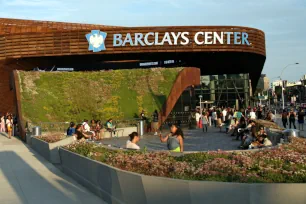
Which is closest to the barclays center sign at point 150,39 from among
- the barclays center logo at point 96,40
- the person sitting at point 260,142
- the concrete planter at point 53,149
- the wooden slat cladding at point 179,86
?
the barclays center logo at point 96,40

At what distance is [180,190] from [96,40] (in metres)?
34.8

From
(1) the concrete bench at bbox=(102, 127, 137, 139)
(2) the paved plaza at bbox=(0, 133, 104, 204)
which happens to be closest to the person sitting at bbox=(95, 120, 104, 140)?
(1) the concrete bench at bbox=(102, 127, 137, 139)

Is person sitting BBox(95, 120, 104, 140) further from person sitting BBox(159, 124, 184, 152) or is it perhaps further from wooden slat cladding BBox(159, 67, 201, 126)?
person sitting BBox(159, 124, 184, 152)

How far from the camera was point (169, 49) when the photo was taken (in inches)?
1581

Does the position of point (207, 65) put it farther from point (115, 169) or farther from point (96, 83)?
point (115, 169)

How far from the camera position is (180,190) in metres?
6.54

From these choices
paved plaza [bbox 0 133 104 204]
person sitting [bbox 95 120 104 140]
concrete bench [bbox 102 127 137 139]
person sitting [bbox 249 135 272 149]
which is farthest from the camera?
concrete bench [bbox 102 127 137 139]

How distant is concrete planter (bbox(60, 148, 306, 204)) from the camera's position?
5.80 m

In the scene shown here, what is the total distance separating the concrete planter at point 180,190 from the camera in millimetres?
5801

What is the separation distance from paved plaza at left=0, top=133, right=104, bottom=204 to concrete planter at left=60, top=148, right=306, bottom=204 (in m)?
0.80

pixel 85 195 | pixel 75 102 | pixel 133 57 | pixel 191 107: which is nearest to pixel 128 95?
pixel 75 102

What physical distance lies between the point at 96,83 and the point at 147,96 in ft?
13.9

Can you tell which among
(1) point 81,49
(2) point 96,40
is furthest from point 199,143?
(1) point 81,49

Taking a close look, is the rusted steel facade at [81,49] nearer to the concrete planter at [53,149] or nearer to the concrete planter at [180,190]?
the concrete planter at [53,149]
